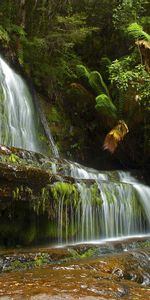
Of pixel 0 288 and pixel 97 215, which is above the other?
pixel 97 215

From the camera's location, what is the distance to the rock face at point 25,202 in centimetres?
684

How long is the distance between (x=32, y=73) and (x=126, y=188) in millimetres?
6447

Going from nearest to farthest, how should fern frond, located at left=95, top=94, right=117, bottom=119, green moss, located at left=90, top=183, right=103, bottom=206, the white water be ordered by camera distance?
green moss, located at left=90, top=183, right=103, bottom=206 → the white water → fern frond, located at left=95, top=94, right=117, bottom=119

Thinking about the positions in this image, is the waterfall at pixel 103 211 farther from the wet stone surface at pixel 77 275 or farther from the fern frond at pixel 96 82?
the fern frond at pixel 96 82

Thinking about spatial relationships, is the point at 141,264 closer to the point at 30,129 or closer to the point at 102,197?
the point at 102,197

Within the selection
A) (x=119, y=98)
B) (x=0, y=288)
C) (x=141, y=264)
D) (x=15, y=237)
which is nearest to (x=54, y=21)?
(x=119, y=98)

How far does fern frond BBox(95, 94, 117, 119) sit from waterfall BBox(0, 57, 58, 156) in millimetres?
1939

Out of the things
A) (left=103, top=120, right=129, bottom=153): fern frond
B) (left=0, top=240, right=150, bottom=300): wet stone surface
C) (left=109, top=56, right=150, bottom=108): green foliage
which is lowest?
(left=0, top=240, right=150, bottom=300): wet stone surface

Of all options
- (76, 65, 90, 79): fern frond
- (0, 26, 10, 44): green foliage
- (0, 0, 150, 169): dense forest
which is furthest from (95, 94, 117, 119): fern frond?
(0, 26, 10, 44): green foliage

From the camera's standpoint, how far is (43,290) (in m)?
3.96

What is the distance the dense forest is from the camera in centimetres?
1354

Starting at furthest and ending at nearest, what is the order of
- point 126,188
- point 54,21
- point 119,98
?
point 54,21 < point 119,98 < point 126,188

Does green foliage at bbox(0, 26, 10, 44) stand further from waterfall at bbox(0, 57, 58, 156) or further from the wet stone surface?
A: the wet stone surface

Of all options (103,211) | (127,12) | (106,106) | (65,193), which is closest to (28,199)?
(65,193)
